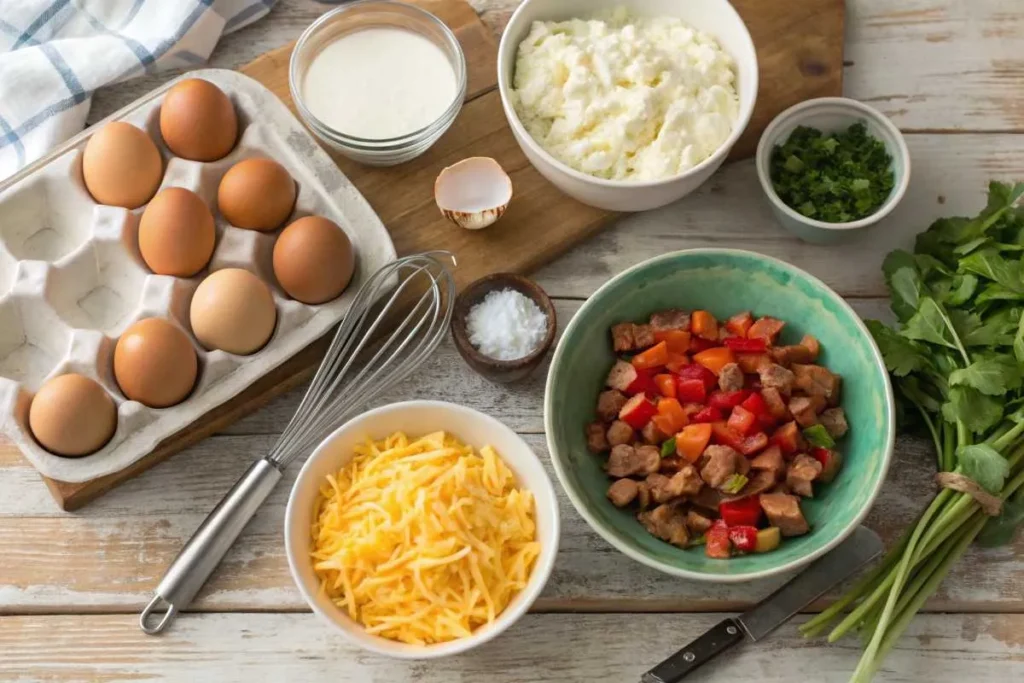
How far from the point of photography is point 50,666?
1.77 metres

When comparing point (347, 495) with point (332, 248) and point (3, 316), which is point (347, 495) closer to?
point (332, 248)

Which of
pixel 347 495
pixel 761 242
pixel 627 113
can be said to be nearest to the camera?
pixel 347 495

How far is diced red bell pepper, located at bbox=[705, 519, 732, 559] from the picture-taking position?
1.70m

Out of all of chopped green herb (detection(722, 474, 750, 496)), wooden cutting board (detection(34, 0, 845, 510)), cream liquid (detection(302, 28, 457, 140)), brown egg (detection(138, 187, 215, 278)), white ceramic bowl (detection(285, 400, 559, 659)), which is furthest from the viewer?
cream liquid (detection(302, 28, 457, 140))

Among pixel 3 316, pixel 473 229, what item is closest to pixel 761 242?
pixel 473 229

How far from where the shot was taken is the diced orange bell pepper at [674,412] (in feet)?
5.87

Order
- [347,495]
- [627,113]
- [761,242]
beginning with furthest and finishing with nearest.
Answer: [761,242] < [627,113] < [347,495]

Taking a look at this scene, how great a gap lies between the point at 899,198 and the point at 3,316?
169 centimetres

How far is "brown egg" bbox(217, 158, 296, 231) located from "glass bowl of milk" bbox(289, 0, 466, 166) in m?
0.15

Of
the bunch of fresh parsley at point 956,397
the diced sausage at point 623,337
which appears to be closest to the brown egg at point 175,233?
the diced sausage at point 623,337

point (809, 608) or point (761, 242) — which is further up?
point (761, 242)

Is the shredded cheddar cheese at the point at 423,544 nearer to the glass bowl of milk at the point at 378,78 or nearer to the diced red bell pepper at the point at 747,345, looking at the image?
the diced red bell pepper at the point at 747,345

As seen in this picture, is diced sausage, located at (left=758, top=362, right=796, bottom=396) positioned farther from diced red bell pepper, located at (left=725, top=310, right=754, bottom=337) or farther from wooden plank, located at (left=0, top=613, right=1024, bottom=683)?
wooden plank, located at (left=0, top=613, right=1024, bottom=683)

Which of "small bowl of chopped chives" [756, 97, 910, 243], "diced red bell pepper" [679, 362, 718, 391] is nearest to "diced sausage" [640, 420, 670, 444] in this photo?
"diced red bell pepper" [679, 362, 718, 391]
